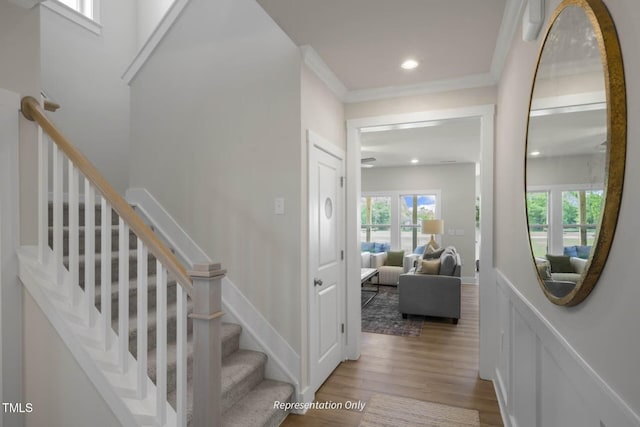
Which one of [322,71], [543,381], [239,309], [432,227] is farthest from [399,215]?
[543,381]

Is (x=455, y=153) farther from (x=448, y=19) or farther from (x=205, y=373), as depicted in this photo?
(x=205, y=373)

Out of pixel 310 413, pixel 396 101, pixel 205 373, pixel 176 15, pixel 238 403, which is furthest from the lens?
pixel 396 101

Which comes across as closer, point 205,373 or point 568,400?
point 568,400

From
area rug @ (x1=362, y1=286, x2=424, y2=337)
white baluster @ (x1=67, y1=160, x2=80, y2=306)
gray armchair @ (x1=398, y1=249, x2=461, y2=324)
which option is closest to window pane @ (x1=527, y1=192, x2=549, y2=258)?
white baluster @ (x1=67, y1=160, x2=80, y2=306)

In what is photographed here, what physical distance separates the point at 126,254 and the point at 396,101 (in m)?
2.62

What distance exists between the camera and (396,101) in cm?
325

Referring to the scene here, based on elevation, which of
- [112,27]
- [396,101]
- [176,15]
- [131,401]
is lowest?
[131,401]

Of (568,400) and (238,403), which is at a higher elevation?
(568,400)

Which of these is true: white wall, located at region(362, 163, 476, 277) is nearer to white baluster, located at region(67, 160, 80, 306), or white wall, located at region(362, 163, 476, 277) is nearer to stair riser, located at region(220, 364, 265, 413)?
stair riser, located at region(220, 364, 265, 413)

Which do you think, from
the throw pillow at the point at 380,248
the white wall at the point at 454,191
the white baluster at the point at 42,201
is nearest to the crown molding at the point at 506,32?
the white baluster at the point at 42,201

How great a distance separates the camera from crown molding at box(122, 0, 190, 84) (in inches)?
117

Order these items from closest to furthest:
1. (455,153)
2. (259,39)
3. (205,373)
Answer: (205,373) < (259,39) < (455,153)

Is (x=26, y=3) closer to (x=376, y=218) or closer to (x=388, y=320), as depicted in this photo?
(x=388, y=320)

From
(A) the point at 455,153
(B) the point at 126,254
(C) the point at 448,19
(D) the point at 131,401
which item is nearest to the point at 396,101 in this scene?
(C) the point at 448,19
